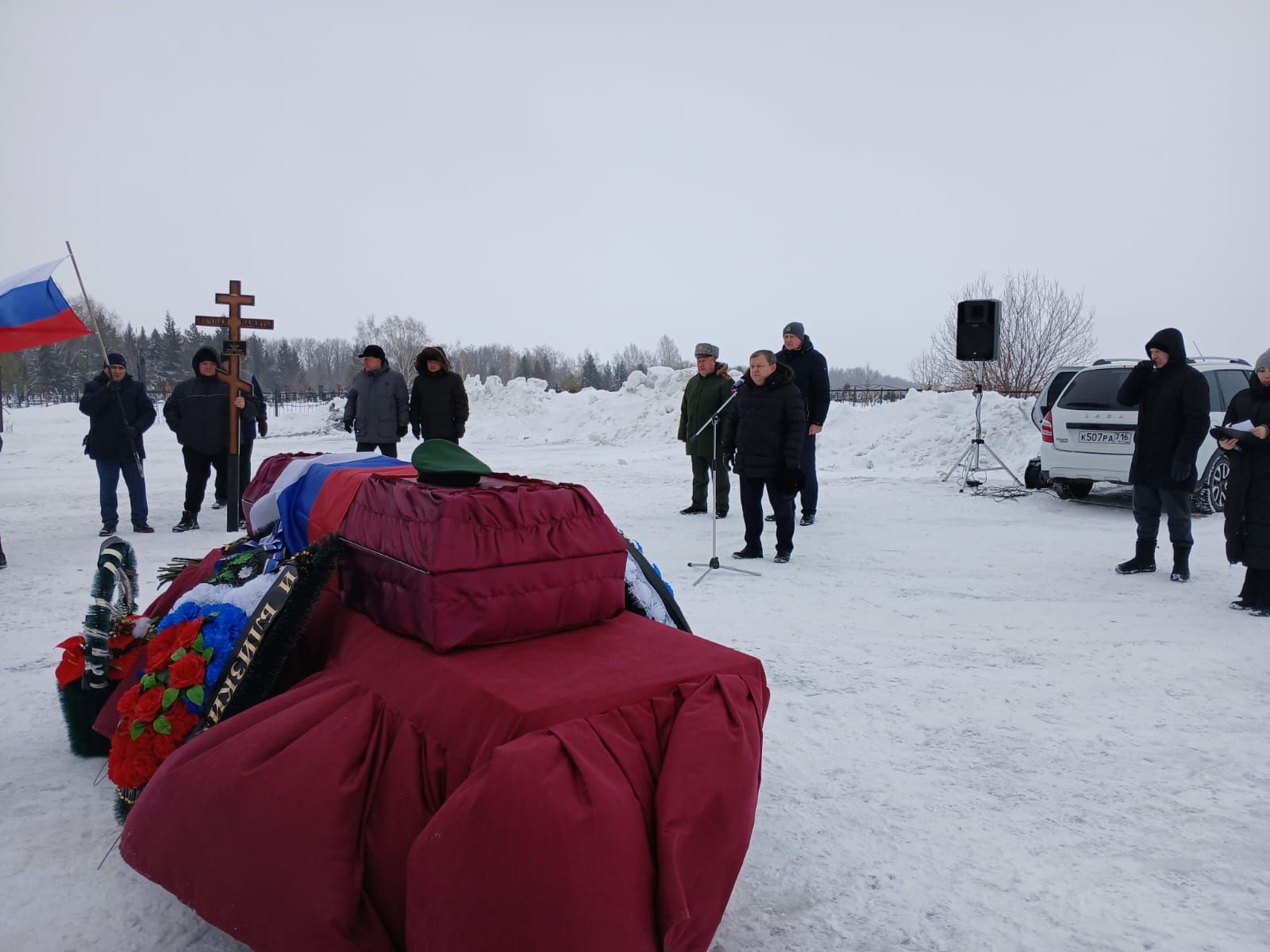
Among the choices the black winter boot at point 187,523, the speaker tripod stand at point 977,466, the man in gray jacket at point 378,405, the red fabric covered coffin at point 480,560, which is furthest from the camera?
the speaker tripod stand at point 977,466

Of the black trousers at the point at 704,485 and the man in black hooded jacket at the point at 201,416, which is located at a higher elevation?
the man in black hooded jacket at the point at 201,416

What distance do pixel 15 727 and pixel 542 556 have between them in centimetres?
282

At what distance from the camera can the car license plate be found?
9.09 m

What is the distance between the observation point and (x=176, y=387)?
8273 millimetres

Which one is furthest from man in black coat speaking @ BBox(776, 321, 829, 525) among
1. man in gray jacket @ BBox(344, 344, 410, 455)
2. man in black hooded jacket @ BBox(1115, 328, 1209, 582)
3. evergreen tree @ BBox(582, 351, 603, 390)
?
evergreen tree @ BBox(582, 351, 603, 390)

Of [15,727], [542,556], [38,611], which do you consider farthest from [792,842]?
[38,611]

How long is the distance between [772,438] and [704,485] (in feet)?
9.79

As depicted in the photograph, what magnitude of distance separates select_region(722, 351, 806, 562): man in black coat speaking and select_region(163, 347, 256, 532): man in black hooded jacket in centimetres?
525

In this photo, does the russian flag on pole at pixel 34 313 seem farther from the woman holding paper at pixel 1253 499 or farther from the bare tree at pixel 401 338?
the bare tree at pixel 401 338

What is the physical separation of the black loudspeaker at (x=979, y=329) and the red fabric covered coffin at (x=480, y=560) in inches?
407

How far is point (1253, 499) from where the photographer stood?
206 inches

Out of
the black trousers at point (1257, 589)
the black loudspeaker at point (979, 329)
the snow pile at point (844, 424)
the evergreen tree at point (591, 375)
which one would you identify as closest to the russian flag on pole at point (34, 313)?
the black trousers at point (1257, 589)

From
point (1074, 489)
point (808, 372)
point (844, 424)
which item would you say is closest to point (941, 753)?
point (808, 372)

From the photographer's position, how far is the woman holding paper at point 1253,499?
17.0 ft
